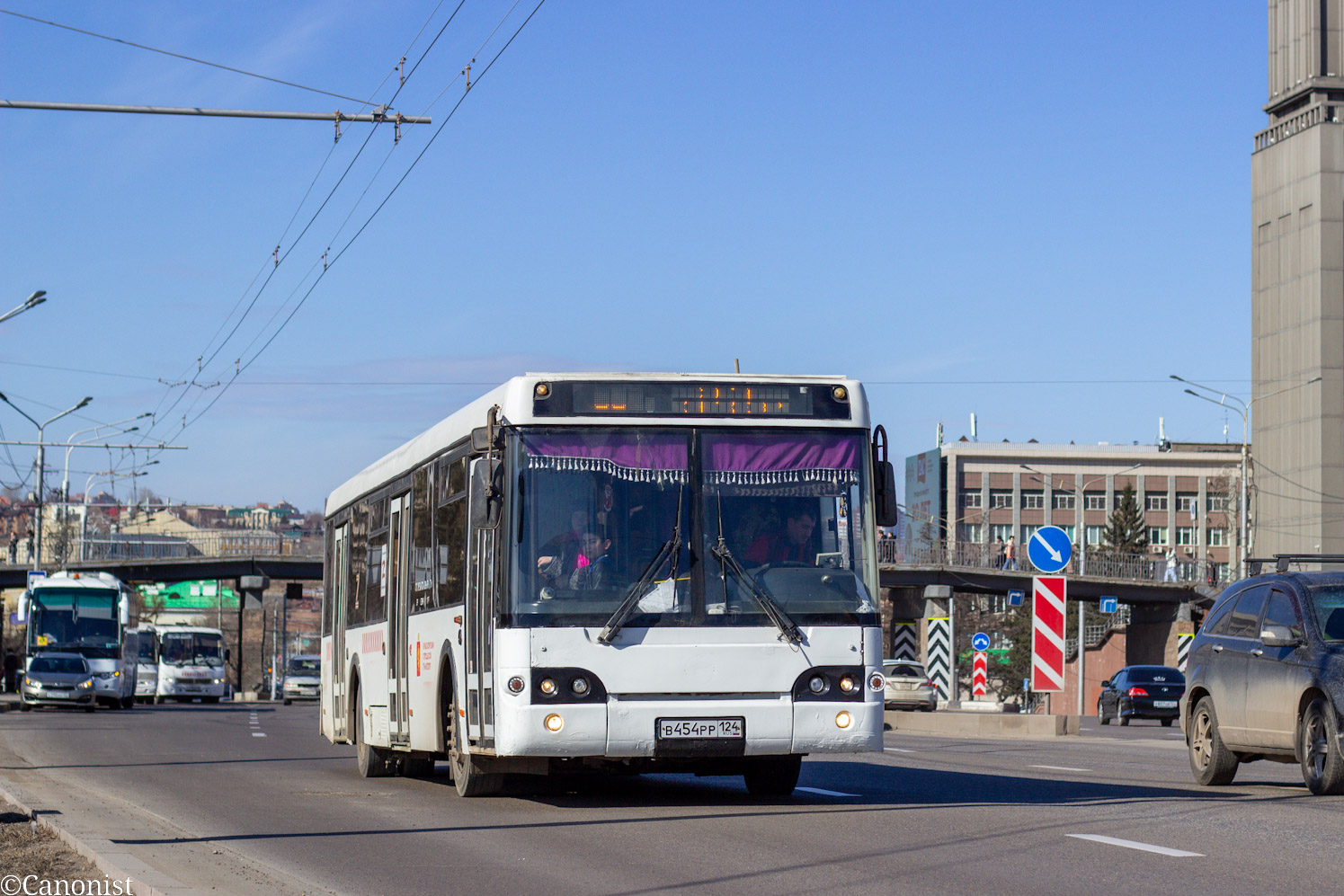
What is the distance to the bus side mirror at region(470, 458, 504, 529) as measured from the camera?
11906 millimetres

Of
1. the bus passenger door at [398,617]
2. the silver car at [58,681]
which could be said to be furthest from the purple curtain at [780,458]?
the silver car at [58,681]

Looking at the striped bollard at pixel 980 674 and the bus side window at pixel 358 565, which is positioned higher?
the bus side window at pixel 358 565

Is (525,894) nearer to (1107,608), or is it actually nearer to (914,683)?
(914,683)

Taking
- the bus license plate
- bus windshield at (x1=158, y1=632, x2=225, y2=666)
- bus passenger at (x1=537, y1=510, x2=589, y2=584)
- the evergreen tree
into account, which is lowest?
bus windshield at (x1=158, y1=632, x2=225, y2=666)

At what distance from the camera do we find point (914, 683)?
165ft

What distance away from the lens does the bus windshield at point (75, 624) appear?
50219mm

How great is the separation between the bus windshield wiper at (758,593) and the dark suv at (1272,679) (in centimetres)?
376

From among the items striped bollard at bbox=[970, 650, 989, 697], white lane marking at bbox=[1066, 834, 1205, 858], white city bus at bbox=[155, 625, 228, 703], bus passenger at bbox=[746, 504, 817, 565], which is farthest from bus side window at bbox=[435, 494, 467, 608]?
white city bus at bbox=[155, 625, 228, 703]

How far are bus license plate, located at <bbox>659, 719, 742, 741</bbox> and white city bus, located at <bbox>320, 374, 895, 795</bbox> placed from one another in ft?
0.04

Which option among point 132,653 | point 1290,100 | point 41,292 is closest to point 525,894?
point 41,292

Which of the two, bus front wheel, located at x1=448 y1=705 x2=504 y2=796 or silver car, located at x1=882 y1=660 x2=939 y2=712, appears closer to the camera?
bus front wheel, located at x1=448 y1=705 x2=504 y2=796

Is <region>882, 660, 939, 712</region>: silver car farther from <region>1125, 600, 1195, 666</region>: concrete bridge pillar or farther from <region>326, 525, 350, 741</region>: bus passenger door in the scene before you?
<region>326, 525, 350, 741</region>: bus passenger door

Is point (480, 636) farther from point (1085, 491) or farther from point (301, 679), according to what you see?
point (1085, 491)

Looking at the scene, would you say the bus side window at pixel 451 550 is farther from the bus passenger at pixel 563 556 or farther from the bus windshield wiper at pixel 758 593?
the bus windshield wiper at pixel 758 593
